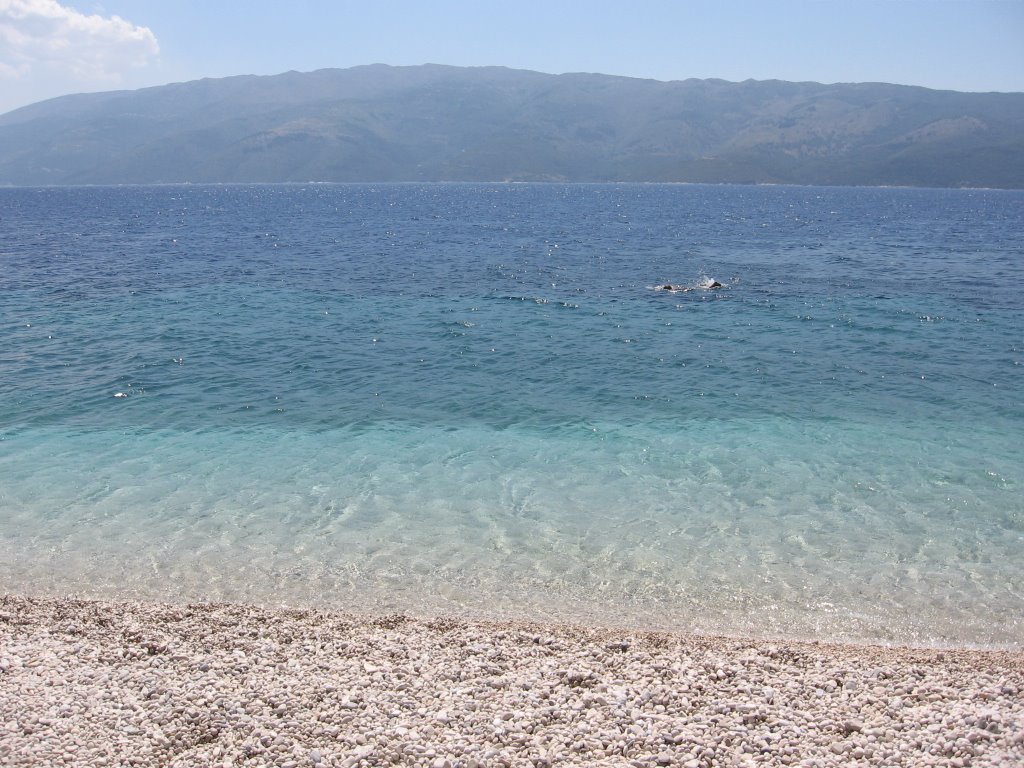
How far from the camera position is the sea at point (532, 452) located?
1303cm

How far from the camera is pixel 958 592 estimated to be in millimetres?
12797

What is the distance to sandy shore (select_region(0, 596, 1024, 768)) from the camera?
8430 millimetres

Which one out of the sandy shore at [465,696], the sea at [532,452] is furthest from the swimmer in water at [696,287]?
the sandy shore at [465,696]

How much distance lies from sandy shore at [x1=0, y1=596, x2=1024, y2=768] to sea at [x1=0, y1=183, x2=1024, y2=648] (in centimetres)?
121

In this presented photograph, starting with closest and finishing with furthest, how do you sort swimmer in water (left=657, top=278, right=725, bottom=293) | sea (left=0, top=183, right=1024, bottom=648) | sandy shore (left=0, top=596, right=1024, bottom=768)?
sandy shore (left=0, top=596, right=1024, bottom=768) < sea (left=0, top=183, right=1024, bottom=648) < swimmer in water (left=657, top=278, right=725, bottom=293)

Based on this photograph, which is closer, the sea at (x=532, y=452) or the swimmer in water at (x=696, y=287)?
the sea at (x=532, y=452)

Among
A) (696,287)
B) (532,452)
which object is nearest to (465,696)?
(532,452)

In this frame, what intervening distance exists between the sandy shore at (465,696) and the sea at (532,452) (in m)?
1.21

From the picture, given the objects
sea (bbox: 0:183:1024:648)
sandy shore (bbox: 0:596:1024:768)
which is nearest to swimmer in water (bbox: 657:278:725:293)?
sea (bbox: 0:183:1024:648)

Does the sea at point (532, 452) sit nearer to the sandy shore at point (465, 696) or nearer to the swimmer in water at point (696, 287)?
the swimmer in water at point (696, 287)

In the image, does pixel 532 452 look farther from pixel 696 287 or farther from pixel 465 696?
pixel 696 287

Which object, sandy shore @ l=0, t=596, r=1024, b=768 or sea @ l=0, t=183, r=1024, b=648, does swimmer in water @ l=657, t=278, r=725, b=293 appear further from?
sandy shore @ l=0, t=596, r=1024, b=768

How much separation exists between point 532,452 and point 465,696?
32.6 ft

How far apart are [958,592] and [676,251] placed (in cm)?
5241
